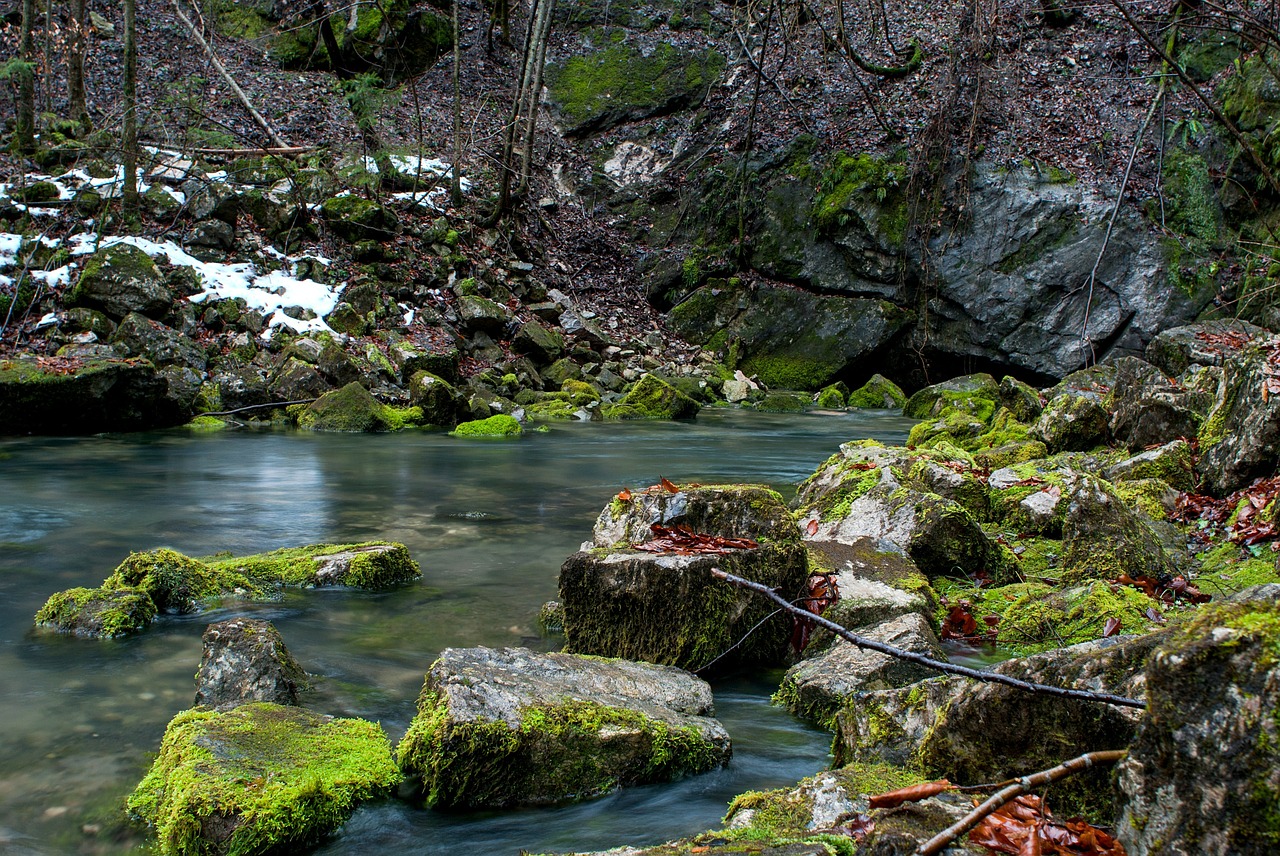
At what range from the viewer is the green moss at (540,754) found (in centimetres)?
302

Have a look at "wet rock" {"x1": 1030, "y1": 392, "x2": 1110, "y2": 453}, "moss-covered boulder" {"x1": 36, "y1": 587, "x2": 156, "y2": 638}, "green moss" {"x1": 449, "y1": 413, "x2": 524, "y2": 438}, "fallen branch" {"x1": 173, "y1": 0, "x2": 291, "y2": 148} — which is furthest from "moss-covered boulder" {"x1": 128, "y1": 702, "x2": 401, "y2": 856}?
"fallen branch" {"x1": 173, "y1": 0, "x2": 291, "y2": 148}

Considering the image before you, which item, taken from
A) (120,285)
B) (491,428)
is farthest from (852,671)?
(120,285)

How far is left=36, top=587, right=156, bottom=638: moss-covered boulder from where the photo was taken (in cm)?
468

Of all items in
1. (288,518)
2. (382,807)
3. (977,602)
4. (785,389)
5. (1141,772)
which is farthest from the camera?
(785,389)

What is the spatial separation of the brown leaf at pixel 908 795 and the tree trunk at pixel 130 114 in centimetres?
1821

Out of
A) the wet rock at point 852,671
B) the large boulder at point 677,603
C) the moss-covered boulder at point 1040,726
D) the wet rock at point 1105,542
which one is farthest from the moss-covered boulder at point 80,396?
the moss-covered boulder at point 1040,726

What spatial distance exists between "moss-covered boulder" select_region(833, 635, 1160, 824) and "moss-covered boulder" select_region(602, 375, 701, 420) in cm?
1401

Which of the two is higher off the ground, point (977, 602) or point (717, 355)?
point (717, 355)

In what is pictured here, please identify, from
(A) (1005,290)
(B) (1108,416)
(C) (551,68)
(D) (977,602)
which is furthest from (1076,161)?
(D) (977,602)

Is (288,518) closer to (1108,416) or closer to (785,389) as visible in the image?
(1108,416)

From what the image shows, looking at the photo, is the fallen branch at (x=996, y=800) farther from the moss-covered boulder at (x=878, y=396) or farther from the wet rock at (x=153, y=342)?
the moss-covered boulder at (x=878, y=396)

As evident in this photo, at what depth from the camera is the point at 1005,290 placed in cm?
1972

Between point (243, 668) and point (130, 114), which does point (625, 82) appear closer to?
point (130, 114)

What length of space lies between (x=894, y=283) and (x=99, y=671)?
1939 centimetres
